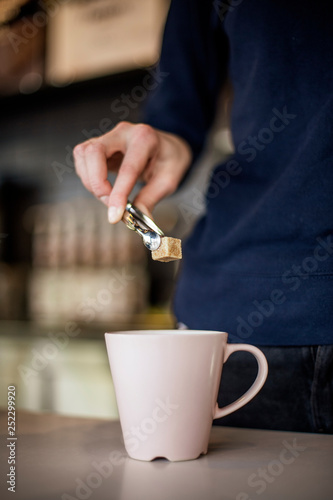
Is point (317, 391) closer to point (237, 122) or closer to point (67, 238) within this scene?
point (237, 122)

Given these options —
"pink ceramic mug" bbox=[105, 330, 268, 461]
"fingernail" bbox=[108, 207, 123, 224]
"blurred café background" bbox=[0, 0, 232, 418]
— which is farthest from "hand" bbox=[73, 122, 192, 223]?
"blurred café background" bbox=[0, 0, 232, 418]

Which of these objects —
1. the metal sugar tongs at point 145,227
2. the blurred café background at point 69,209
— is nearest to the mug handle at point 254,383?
the metal sugar tongs at point 145,227

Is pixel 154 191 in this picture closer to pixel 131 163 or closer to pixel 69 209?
pixel 131 163

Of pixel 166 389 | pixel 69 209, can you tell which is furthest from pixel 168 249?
pixel 69 209

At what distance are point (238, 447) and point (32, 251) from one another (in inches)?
90.9

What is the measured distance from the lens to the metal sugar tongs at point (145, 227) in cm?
55

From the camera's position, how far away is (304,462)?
1.46 feet

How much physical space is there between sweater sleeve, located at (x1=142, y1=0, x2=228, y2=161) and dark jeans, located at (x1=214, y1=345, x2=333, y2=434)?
1.20 ft

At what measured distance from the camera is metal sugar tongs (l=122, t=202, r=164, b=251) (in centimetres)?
55

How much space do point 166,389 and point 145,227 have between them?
18cm

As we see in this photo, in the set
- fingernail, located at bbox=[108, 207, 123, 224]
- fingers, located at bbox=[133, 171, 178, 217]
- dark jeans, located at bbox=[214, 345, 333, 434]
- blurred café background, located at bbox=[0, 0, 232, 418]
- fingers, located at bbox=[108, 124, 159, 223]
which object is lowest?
blurred café background, located at bbox=[0, 0, 232, 418]

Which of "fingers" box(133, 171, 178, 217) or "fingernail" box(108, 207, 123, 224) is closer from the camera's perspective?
"fingernail" box(108, 207, 123, 224)

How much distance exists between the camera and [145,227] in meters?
0.57

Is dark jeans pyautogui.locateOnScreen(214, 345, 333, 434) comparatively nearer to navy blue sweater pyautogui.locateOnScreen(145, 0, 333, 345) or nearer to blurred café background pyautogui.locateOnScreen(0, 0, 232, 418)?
navy blue sweater pyautogui.locateOnScreen(145, 0, 333, 345)
